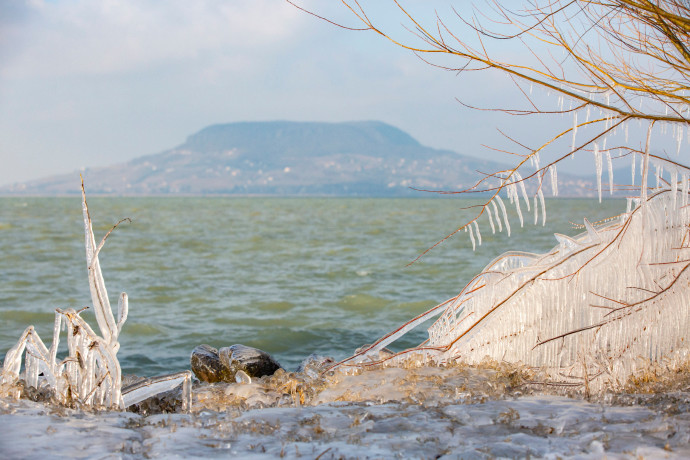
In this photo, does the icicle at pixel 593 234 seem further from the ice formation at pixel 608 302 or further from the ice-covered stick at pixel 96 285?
the ice-covered stick at pixel 96 285

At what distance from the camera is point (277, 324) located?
913 cm

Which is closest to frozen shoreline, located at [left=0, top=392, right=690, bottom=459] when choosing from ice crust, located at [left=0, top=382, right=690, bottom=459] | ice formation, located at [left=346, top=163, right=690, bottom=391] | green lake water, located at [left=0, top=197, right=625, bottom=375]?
ice crust, located at [left=0, top=382, right=690, bottom=459]

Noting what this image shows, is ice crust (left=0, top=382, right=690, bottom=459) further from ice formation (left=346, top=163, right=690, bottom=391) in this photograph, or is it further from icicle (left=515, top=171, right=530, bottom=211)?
icicle (left=515, top=171, right=530, bottom=211)

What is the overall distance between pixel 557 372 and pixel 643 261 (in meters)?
0.87

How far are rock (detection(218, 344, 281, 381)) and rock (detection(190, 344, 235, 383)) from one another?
5 cm

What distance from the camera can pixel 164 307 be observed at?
1041cm

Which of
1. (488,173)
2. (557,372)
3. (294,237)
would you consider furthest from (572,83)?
(294,237)

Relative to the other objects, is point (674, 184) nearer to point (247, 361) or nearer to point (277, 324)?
point (247, 361)

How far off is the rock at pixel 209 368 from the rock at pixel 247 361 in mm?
48

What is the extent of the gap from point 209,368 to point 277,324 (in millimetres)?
3531

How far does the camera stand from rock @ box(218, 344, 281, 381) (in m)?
5.44

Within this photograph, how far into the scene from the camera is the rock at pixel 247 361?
5.44 meters

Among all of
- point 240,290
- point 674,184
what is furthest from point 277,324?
point 674,184

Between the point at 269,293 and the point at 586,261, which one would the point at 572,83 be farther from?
the point at 269,293
